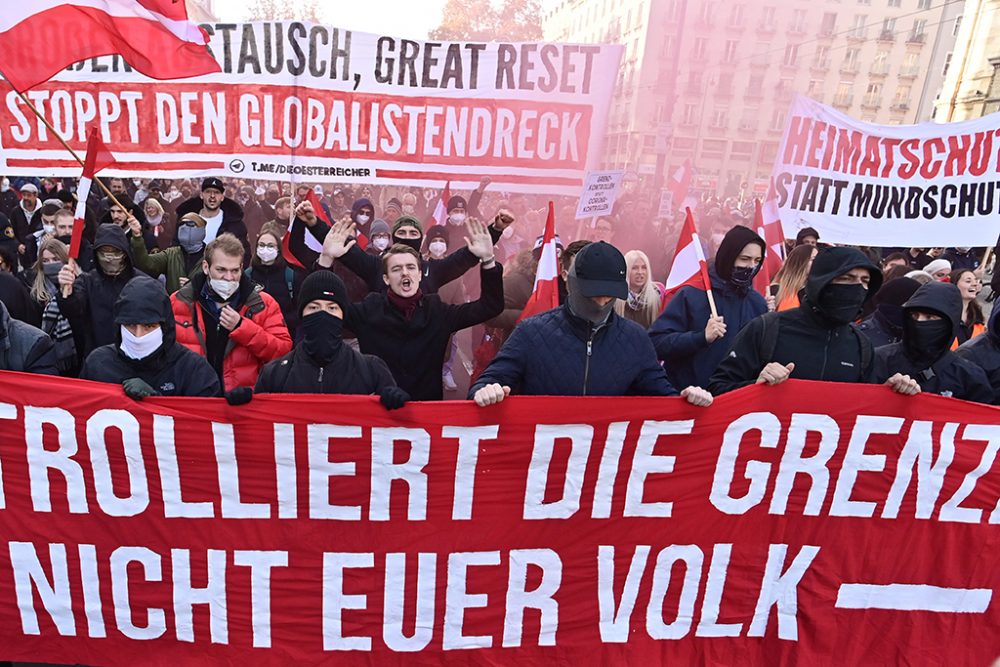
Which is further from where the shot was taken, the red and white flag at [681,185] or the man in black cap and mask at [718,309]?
the red and white flag at [681,185]

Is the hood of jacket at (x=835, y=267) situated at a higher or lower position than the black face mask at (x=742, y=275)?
higher

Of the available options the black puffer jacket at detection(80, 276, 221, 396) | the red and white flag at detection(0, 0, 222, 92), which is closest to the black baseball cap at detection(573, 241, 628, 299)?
the black puffer jacket at detection(80, 276, 221, 396)

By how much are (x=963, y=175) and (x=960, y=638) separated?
399cm

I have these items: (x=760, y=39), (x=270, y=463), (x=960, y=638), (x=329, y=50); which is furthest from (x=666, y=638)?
(x=760, y=39)

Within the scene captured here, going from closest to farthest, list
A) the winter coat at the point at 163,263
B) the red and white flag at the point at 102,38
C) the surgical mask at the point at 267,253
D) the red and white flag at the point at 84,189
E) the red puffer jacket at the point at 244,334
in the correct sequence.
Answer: the red puffer jacket at the point at 244,334
the red and white flag at the point at 84,189
the red and white flag at the point at 102,38
the surgical mask at the point at 267,253
the winter coat at the point at 163,263

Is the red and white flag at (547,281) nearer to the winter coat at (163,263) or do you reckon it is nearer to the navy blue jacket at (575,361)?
the navy blue jacket at (575,361)

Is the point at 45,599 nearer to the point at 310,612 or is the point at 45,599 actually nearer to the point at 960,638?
the point at 310,612

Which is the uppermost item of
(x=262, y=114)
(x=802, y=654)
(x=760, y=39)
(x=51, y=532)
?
(x=760, y=39)

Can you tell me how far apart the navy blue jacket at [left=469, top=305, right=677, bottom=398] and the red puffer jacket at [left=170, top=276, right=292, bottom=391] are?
1326 mm

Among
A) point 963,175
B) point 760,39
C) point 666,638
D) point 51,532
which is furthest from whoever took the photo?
point 760,39

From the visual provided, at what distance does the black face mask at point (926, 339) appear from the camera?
310 centimetres

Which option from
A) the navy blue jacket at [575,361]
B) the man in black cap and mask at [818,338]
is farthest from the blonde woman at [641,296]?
the navy blue jacket at [575,361]

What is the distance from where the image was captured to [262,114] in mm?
5477

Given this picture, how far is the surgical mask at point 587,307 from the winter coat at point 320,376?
0.91 metres
